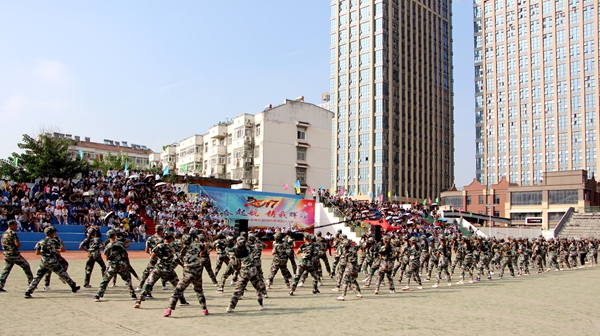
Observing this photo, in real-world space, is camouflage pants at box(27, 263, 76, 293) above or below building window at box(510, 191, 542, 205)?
below

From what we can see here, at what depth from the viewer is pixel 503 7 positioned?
11262 cm

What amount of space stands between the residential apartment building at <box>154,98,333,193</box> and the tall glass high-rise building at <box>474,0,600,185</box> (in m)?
60.2

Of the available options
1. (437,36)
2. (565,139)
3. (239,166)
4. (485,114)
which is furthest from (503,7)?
(239,166)

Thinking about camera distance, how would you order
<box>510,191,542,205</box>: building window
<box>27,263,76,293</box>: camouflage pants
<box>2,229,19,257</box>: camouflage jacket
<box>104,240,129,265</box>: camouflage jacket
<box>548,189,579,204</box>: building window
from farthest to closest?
<box>510,191,542,205</box>: building window
<box>548,189,579,204</box>: building window
<box>2,229,19,257</box>: camouflage jacket
<box>104,240,129,265</box>: camouflage jacket
<box>27,263,76,293</box>: camouflage pants

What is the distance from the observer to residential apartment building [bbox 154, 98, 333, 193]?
59.5 m

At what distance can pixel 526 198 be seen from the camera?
8606 centimetres

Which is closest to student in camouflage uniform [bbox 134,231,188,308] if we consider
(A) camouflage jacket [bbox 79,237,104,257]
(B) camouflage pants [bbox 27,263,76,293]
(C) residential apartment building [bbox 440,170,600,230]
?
(B) camouflage pants [bbox 27,263,76,293]

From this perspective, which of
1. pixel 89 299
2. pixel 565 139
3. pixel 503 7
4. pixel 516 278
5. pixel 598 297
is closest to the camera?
pixel 89 299

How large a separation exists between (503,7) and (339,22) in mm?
36928

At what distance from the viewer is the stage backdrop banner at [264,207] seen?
137 ft

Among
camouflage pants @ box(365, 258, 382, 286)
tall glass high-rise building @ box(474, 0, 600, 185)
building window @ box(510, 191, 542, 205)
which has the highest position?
tall glass high-rise building @ box(474, 0, 600, 185)

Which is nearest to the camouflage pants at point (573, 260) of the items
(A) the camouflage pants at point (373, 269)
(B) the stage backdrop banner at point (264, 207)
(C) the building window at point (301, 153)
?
(A) the camouflage pants at point (373, 269)

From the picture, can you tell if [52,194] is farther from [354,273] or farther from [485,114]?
[485,114]

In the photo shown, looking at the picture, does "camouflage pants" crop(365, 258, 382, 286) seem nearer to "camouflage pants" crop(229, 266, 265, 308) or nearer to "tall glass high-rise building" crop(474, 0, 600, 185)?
"camouflage pants" crop(229, 266, 265, 308)
